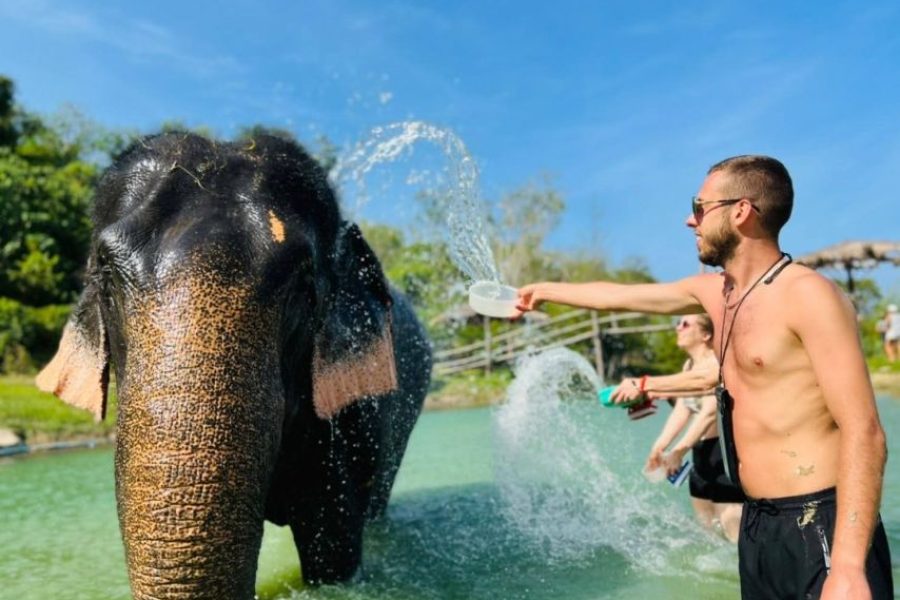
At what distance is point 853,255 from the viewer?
22.7 meters

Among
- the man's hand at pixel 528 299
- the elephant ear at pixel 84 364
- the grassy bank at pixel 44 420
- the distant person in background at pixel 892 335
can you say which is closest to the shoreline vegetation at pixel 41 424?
the grassy bank at pixel 44 420

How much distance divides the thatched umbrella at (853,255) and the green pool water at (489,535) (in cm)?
1161

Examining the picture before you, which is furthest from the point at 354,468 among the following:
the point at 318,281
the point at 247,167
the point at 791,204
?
the point at 791,204

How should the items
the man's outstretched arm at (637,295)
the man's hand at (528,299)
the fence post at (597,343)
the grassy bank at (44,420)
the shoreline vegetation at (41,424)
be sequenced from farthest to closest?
the fence post at (597,343)
the grassy bank at (44,420)
the shoreline vegetation at (41,424)
the man's hand at (528,299)
the man's outstretched arm at (637,295)

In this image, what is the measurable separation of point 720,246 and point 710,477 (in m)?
2.54

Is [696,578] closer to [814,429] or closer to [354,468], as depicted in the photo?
[354,468]

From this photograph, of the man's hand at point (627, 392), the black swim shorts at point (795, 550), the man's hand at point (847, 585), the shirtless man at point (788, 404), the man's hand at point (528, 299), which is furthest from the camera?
the man's hand at point (627, 392)

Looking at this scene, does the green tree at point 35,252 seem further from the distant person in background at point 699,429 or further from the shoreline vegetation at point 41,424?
the distant person in background at point 699,429

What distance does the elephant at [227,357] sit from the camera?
8.59ft

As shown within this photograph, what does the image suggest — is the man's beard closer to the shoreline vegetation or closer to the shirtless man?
the shirtless man

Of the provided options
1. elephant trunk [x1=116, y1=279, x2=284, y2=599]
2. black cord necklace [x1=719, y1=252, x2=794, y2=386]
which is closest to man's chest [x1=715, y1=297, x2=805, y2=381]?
black cord necklace [x1=719, y1=252, x2=794, y2=386]

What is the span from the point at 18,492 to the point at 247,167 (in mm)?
7782

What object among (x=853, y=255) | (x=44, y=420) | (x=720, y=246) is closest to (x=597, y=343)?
(x=853, y=255)

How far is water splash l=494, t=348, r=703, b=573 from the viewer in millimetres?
6188
